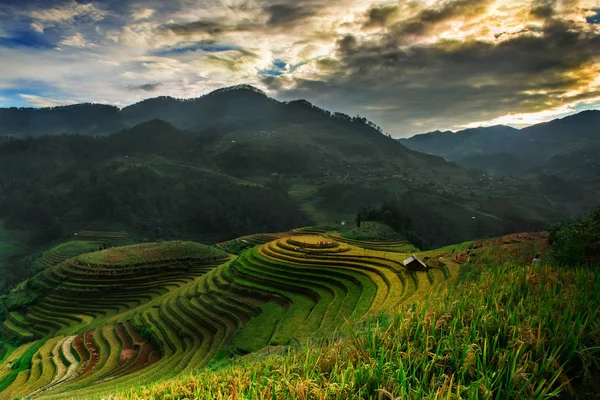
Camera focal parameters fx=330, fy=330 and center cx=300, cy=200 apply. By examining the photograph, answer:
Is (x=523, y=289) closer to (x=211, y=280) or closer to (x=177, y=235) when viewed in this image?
(x=211, y=280)

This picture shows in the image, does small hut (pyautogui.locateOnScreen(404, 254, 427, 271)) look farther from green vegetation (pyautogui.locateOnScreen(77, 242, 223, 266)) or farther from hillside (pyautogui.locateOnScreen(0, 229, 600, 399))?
green vegetation (pyautogui.locateOnScreen(77, 242, 223, 266))

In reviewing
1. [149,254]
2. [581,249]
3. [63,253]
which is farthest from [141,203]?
[581,249]

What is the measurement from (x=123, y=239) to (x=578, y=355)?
120781 millimetres

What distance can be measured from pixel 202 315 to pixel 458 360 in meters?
26.4

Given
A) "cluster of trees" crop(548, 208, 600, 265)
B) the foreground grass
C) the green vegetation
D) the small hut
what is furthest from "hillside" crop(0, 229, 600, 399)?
"cluster of trees" crop(548, 208, 600, 265)

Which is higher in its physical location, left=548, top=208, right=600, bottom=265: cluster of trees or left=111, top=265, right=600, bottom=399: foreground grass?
left=548, top=208, right=600, bottom=265: cluster of trees

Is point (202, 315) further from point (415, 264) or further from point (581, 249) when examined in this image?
point (581, 249)

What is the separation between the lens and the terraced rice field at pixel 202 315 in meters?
19.3

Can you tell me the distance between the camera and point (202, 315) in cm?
2688

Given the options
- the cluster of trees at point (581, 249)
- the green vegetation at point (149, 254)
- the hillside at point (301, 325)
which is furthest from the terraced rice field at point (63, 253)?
the cluster of trees at point (581, 249)

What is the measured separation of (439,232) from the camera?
3939 inches

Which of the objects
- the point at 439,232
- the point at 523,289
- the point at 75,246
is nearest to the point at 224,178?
the point at 75,246

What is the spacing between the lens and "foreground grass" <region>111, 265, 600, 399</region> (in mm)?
3139

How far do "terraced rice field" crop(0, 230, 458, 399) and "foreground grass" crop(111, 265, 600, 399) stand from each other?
9308 mm
